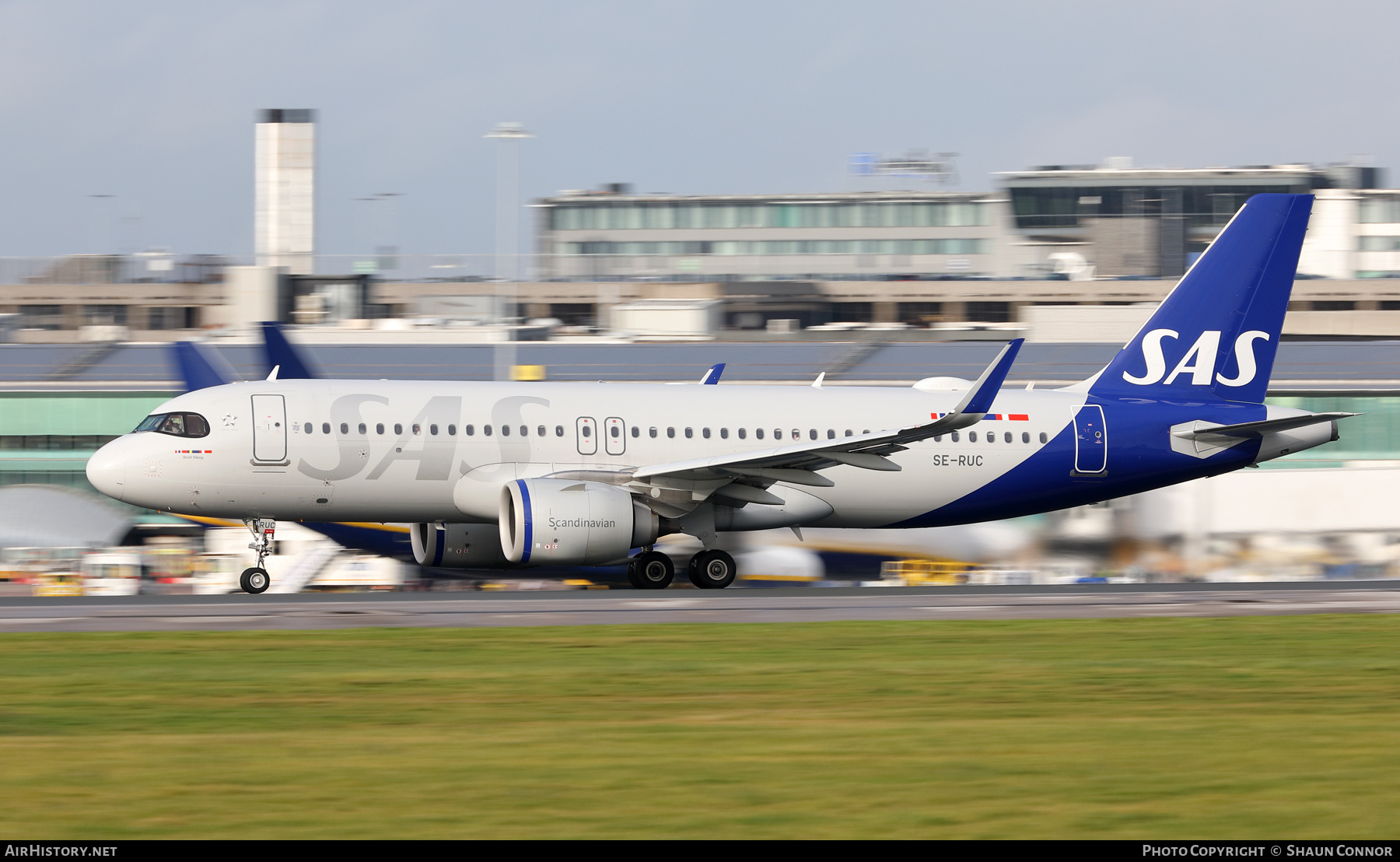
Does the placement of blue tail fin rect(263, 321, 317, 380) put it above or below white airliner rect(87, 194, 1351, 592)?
above

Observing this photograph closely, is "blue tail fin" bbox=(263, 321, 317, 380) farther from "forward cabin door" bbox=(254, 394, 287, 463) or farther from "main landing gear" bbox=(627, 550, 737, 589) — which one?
"main landing gear" bbox=(627, 550, 737, 589)

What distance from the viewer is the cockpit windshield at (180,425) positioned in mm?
26547

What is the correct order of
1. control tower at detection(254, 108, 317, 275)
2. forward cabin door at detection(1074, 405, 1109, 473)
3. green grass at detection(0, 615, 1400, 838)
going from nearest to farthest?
green grass at detection(0, 615, 1400, 838) < forward cabin door at detection(1074, 405, 1109, 473) < control tower at detection(254, 108, 317, 275)

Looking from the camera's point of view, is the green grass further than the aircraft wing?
No

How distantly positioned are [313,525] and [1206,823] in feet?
74.4

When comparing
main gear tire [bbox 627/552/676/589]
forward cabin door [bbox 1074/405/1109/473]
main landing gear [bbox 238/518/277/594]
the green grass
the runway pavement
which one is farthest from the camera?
forward cabin door [bbox 1074/405/1109/473]

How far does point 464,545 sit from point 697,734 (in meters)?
16.1

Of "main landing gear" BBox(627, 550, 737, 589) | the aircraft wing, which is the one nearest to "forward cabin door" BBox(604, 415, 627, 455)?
the aircraft wing

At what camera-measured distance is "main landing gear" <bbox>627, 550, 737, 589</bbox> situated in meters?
28.0

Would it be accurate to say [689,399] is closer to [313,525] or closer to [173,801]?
[313,525]

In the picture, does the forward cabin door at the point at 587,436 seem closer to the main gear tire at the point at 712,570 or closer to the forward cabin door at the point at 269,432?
the main gear tire at the point at 712,570

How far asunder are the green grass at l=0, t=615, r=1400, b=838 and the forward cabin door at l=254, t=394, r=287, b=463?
743cm

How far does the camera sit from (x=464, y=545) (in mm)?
28047

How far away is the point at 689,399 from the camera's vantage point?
28609 millimetres
